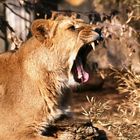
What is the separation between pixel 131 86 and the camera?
8.54m

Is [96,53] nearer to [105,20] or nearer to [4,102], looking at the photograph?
[105,20]

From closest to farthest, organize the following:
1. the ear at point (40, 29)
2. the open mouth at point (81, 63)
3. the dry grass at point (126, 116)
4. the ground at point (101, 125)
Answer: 1. the ear at point (40, 29)
2. the open mouth at point (81, 63)
3. the ground at point (101, 125)
4. the dry grass at point (126, 116)

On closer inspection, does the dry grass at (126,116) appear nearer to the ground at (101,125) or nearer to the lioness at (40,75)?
the ground at (101,125)

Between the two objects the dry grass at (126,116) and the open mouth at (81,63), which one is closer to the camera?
the open mouth at (81,63)

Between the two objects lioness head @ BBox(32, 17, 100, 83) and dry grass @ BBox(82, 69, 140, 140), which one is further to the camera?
dry grass @ BBox(82, 69, 140, 140)

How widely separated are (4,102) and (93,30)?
1.12m

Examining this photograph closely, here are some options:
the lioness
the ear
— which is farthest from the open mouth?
the ear

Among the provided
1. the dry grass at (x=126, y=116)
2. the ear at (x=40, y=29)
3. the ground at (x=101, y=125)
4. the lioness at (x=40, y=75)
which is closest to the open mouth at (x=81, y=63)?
the lioness at (x=40, y=75)

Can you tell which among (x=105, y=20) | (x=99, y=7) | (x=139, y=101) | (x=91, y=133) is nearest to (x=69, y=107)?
(x=91, y=133)

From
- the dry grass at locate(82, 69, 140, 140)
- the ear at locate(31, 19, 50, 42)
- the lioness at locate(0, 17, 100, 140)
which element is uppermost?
the ear at locate(31, 19, 50, 42)

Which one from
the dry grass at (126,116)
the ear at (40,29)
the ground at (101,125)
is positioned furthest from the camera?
the dry grass at (126,116)

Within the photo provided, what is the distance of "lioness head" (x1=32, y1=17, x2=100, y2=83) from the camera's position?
599 cm

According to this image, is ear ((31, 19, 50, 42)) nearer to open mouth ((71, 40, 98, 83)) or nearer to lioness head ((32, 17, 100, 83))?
lioness head ((32, 17, 100, 83))

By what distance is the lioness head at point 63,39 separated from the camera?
19.7 ft
